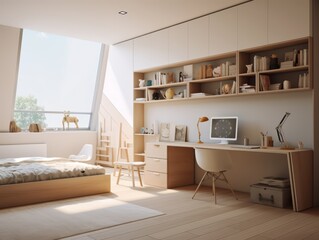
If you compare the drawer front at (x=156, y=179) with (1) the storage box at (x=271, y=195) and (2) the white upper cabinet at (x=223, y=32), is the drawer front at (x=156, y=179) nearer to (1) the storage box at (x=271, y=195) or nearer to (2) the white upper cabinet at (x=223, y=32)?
(1) the storage box at (x=271, y=195)

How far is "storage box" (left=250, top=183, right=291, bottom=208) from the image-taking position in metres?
4.15

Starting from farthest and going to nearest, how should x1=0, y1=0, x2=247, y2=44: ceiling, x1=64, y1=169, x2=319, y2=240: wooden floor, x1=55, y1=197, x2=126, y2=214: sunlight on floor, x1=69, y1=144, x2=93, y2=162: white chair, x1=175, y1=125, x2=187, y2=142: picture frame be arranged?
1. x1=69, y1=144, x2=93, y2=162: white chair
2. x1=175, y1=125, x2=187, y2=142: picture frame
3. x1=0, y1=0, x2=247, y2=44: ceiling
4. x1=55, y1=197, x2=126, y2=214: sunlight on floor
5. x1=64, y1=169, x2=319, y2=240: wooden floor

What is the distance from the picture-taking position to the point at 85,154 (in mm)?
7309

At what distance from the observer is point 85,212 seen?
→ 3930 millimetres

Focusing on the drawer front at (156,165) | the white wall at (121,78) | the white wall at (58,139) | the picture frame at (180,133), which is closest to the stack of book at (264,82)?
the picture frame at (180,133)

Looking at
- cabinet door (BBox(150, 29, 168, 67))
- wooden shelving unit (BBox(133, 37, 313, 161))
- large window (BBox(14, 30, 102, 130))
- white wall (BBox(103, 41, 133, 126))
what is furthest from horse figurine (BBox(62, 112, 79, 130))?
cabinet door (BBox(150, 29, 168, 67))

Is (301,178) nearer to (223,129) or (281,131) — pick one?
(281,131)

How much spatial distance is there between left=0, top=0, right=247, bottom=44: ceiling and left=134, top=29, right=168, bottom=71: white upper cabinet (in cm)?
A: 13

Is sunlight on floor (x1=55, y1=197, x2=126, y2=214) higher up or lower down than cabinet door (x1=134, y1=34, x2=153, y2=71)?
lower down

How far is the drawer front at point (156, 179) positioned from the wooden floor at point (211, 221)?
21.9 inches

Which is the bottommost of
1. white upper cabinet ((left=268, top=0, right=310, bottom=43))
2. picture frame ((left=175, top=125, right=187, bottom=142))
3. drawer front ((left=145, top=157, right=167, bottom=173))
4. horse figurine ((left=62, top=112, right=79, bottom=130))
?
drawer front ((left=145, top=157, right=167, bottom=173))

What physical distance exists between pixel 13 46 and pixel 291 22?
193 inches

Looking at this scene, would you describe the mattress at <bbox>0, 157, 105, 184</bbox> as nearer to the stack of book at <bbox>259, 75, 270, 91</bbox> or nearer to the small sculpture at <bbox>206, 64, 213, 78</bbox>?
the small sculpture at <bbox>206, 64, 213, 78</bbox>

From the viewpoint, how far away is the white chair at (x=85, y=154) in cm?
696
